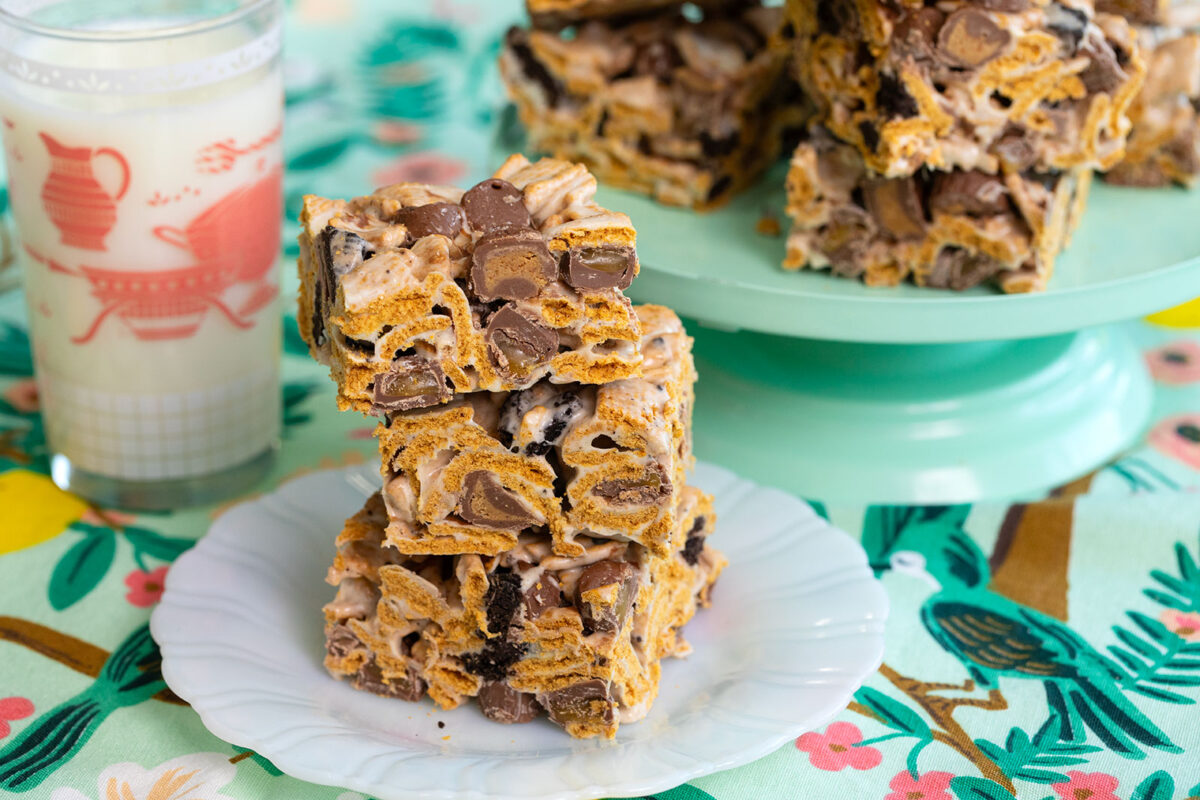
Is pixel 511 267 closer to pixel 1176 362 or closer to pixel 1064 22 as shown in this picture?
pixel 1064 22

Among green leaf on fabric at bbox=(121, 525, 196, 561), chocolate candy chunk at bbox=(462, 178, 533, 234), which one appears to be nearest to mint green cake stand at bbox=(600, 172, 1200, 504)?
chocolate candy chunk at bbox=(462, 178, 533, 234)

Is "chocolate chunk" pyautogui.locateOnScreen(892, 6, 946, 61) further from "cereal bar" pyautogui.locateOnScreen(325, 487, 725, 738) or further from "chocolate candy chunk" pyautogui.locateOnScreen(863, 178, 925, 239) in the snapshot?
"cereal bar" pyautogui.locateOnScreen(325, 487, 725, 738)

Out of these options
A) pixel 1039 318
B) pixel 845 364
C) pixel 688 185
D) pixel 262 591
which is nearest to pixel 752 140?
pixel 688 185

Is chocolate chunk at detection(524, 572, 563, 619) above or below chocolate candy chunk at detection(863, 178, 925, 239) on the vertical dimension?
below

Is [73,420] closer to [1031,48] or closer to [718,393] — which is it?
[718,393]

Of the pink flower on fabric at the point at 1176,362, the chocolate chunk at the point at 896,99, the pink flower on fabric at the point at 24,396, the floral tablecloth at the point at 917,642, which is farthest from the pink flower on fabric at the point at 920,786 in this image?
the pink flower on fabric at the point at 24,396
